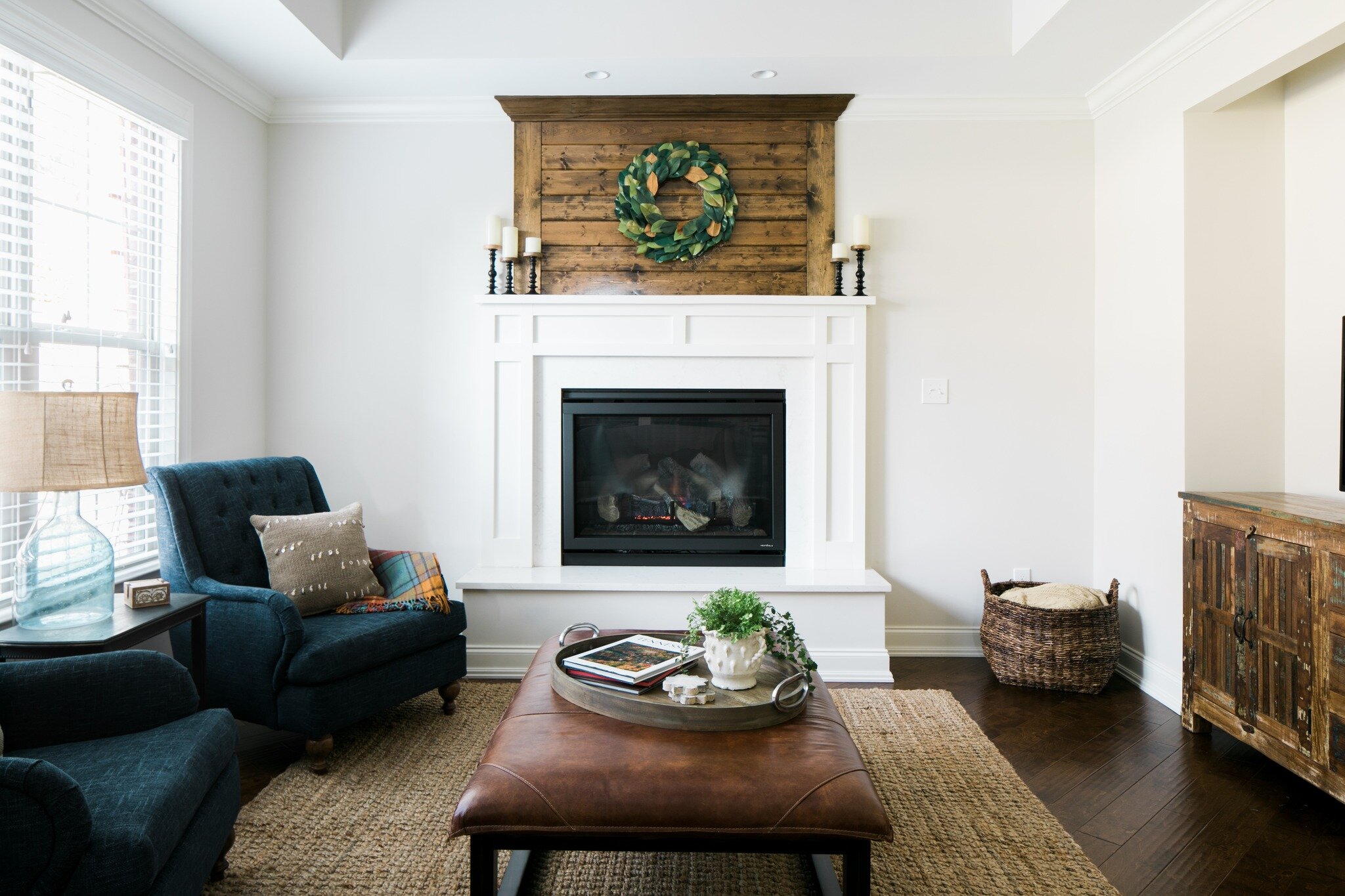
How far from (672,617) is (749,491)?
0.75 meters

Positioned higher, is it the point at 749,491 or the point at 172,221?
the point at 172,221

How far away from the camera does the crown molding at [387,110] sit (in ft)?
12.0

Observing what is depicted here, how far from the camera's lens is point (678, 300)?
3.60m

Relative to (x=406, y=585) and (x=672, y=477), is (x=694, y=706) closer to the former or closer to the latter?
(x=406, y=585)

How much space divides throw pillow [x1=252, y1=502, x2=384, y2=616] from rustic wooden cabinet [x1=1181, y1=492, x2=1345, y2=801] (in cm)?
292

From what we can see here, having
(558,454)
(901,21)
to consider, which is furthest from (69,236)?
(901,21)

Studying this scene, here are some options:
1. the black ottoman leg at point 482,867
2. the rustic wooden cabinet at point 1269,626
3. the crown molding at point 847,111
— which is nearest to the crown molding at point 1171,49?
the crown molding at point 847,111

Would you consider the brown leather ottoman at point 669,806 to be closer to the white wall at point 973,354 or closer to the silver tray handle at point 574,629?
the silver tray handle at point 574,629

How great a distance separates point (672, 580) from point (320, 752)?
1523 mm

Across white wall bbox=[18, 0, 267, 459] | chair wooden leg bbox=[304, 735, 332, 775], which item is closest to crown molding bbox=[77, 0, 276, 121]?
white wall bbox=[18, 0, 267, 459]

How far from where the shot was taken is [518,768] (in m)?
1.54

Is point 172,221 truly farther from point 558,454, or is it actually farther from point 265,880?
point 265,880

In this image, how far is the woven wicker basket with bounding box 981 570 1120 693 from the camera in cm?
312

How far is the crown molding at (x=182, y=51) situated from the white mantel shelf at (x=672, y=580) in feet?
7.64
